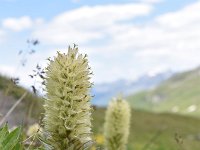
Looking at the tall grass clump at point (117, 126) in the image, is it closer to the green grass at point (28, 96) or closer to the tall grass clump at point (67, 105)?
the green grass at point (28, 96)

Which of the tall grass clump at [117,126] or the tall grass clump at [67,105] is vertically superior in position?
the tall grass clump at [117,126]

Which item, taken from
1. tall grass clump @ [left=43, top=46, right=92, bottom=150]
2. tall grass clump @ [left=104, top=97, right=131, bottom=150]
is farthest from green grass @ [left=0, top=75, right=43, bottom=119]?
tall grass clump @ [left=43, top=46, right=92, bottom=150]

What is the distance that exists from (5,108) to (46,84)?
11.9 m

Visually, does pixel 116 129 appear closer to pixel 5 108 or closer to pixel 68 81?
pixel 68 81

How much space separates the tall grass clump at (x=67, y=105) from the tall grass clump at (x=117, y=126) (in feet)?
15.3

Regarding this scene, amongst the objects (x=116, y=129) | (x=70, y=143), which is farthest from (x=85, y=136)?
(x=116, y=129)

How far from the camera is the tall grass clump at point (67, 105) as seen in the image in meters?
3.71

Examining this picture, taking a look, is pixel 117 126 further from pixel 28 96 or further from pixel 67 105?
pixel 67 105

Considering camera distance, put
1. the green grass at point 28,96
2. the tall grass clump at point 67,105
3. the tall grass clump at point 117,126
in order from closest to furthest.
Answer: the tall grass clump at point 67,105 < the green grass at point 28,96 < the tall grass clump at point 117,126

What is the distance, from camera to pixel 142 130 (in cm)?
8719

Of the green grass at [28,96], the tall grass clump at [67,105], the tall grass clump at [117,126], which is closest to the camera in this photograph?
the tall grass clump at [67,105]

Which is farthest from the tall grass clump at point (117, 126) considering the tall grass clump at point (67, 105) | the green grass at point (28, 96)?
the tall grass clump at point (67, 105)

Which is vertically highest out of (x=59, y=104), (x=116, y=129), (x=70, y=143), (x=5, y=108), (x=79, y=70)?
(x=5, y=108)

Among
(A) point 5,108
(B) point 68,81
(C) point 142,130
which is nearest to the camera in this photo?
(B) point 68,81
